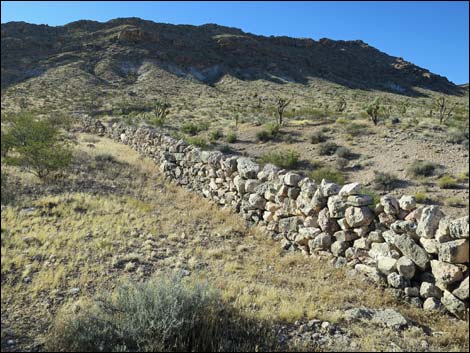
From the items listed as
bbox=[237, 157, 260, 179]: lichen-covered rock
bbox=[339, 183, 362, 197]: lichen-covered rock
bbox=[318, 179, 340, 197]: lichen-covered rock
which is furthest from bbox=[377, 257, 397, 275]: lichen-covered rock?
bbox=[237, 157, 260, 179]: lichen-covered rock

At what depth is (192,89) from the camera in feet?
156

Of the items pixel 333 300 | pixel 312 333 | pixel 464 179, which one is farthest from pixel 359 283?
pixel 464 179

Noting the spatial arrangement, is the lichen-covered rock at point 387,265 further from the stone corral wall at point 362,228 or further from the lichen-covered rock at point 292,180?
the lichen-covered rock at point 292,180

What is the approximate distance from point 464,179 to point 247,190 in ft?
30.1

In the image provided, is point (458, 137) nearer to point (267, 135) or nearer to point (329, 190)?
point (267, 135)

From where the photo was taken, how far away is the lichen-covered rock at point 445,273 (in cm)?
404

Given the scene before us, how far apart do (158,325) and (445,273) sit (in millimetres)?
3467

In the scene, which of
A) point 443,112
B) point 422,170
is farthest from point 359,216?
point 443,112

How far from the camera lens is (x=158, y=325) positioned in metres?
3.20

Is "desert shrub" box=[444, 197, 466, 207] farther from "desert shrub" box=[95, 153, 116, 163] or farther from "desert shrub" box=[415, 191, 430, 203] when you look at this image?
"desert shrub" box=[95, 153, 116, 163]

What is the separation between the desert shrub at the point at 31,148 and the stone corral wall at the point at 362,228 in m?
4.55

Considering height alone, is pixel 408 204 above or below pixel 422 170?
below

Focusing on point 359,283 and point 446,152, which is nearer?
point 359,283

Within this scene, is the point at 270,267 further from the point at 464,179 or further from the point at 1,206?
the point at 464,179
